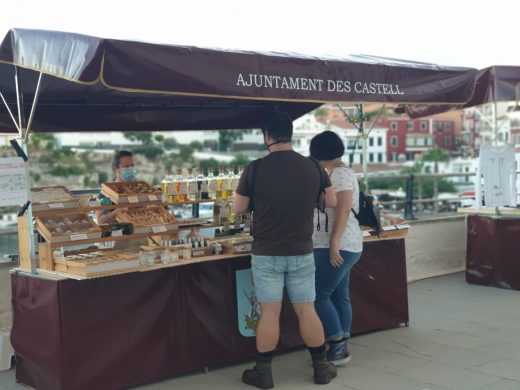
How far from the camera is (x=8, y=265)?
Result: 5.68 metres

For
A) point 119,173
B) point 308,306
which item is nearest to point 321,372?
point 308,306

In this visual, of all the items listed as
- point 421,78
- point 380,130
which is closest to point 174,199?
point 421,78

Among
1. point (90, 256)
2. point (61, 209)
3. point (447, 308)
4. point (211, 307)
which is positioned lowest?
point (447, 308)

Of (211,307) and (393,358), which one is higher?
(211,307)

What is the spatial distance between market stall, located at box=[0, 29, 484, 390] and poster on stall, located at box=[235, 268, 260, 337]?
0.04ft

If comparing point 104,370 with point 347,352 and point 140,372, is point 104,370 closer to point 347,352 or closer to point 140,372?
point 140,372

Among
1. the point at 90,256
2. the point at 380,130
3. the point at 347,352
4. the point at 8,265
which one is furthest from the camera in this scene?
the point at 380,130

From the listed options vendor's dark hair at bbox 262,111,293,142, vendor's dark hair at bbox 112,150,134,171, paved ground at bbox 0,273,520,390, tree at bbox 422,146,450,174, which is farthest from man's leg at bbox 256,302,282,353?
tree at bbox 422,146,450,174

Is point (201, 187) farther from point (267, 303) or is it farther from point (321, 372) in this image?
point (321, 372)

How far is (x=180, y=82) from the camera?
14.0 ft

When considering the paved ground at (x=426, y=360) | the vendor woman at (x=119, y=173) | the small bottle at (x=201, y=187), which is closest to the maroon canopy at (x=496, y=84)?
the paved ground at (x=426, y=360)

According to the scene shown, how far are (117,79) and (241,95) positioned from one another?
904 mm

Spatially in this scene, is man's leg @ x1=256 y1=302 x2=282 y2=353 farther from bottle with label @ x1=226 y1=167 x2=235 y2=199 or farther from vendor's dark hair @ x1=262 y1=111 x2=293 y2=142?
bottle with label @ x1=226 y1=167 x2=235 y2=199

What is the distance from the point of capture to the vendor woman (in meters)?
5.47
